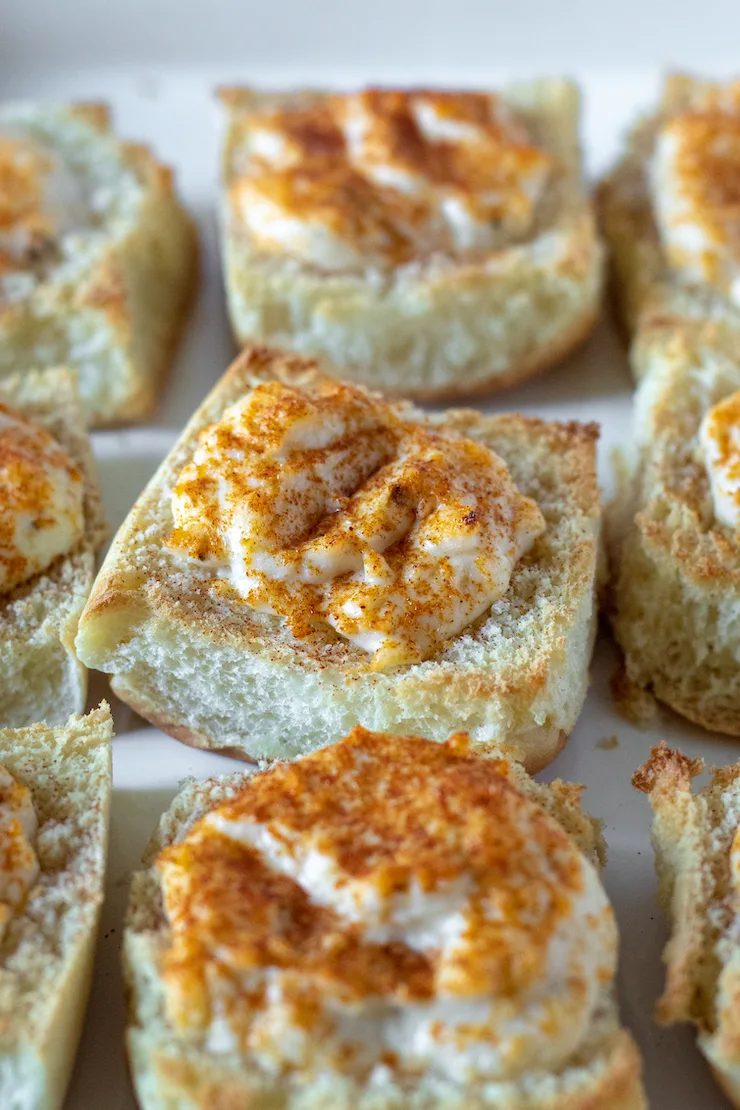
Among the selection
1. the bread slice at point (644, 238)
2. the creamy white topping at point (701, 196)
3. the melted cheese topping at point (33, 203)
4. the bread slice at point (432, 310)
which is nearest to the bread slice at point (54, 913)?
the bread slice at point (432, 310)

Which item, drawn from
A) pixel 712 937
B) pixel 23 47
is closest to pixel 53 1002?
pixel 712 937

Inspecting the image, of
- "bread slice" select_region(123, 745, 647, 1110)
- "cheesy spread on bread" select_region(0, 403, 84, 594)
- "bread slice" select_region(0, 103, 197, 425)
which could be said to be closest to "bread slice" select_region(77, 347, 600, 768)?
"cheesy spread on bread" select_region(0, 403, 84, 594)

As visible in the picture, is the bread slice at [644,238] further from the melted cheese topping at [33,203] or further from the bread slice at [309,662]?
the melted cheese topping at [33,203]

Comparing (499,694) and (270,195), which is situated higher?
(270,195)

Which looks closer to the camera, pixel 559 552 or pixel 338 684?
pixel 338 684

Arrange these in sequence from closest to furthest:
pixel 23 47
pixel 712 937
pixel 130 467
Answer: pixel 712 937 < pixel 130 467 < pixel 23 47

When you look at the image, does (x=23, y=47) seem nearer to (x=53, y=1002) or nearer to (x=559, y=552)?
(x=559, y=552)

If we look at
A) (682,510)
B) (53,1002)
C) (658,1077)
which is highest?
(682,510)

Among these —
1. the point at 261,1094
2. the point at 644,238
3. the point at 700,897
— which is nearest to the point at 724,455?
the point at 700,897

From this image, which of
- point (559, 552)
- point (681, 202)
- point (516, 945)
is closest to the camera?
point (516, 945)
